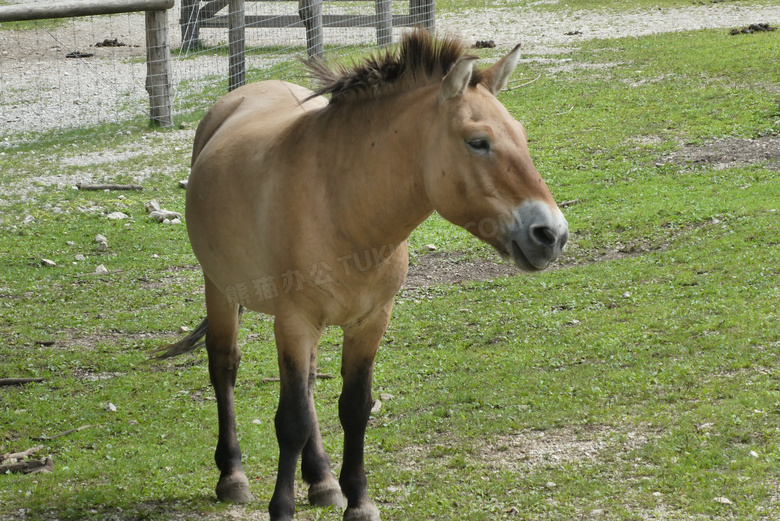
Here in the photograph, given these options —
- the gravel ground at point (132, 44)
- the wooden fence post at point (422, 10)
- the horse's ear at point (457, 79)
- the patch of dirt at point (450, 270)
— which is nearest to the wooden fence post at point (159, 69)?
the gravel ground at point (132, 44)

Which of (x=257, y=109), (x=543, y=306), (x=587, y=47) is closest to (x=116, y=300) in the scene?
(x=257, y=109)

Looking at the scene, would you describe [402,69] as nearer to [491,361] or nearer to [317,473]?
[317,473]

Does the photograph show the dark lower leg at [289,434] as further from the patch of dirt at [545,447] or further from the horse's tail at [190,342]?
the horse's tail at [190,342]

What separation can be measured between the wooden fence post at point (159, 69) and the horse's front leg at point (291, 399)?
9.52m

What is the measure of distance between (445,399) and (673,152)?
650cm

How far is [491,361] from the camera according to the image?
243 inches

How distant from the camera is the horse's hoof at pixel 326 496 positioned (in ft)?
15.0

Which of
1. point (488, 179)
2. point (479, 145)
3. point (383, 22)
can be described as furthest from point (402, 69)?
point (383, 22)

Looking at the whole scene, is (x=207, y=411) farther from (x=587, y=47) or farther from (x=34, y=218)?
(x=587, y=47)

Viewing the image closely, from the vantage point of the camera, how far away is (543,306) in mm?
7082

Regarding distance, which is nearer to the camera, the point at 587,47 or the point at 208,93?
the point at 208,93

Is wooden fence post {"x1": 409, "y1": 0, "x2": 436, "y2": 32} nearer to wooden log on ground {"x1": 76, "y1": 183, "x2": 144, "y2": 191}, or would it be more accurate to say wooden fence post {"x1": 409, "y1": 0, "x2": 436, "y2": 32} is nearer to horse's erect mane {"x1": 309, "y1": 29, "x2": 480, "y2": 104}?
wooden log on ground {"x1": 76, "y1": 183, "x2": 144, "y2": 191}

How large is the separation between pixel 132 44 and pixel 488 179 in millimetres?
17225

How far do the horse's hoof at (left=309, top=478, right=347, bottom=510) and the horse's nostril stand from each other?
6.67 feet
